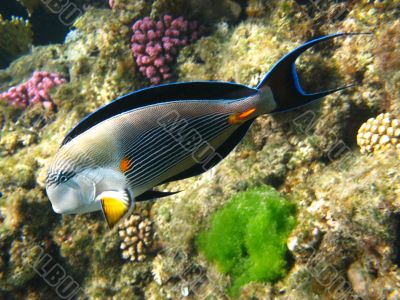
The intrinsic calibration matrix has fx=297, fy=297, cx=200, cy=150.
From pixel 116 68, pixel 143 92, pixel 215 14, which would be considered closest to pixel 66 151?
pixel 143 92

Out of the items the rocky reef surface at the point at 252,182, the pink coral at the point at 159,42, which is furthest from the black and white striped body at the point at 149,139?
the pink coral at the point at 159,42

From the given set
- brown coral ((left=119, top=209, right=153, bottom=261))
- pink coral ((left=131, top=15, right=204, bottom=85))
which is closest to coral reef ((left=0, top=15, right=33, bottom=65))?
pink coral ((left=131, top=15, right=204, bottom=85))

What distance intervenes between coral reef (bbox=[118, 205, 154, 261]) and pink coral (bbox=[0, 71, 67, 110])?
9.93ft

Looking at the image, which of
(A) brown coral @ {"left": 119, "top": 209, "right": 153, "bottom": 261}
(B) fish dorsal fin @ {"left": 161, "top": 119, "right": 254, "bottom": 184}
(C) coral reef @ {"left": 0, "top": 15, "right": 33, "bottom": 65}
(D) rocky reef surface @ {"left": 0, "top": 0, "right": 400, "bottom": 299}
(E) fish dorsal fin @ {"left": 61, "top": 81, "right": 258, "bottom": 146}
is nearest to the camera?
(E) fish dorsal fin @ {"left": 61, "top": 81, "right": 258, "bottom": 146}

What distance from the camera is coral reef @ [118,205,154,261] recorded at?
3.87 meters

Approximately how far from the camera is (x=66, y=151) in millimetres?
1527

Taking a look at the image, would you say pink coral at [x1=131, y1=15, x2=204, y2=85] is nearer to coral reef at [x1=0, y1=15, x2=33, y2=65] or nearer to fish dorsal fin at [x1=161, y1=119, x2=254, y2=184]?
fish dorsal fin at [x1=161, y1=119, x2=254, y2=184]

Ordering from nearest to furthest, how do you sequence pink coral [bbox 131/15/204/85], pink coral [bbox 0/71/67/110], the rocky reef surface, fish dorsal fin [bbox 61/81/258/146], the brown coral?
fish dorsal fin [bbox 61/81/258/146] < the rocky reef surface < the brown coral < pink coral [bbox 131/15/204/85] < pink coral [bbox 0/71/67/110]

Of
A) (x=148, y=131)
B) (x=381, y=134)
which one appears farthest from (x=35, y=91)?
(x=381, y=134)

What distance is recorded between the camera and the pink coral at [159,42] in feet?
14.9

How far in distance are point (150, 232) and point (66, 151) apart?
2.64 metres

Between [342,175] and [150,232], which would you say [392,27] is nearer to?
[342,175]

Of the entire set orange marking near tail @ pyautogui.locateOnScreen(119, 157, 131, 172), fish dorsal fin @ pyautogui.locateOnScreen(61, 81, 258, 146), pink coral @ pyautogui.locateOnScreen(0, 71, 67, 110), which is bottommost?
pink coral @ pyautogui.locateOnScreen(0, 71, 67, 110)

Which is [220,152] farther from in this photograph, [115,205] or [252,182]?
[252,182]
